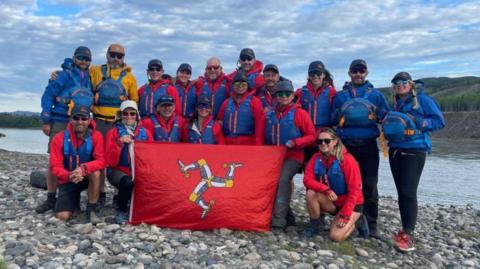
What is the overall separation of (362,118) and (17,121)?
14884 centimetres

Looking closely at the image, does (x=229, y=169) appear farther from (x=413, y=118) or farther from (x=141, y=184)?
(x=413, y=118)

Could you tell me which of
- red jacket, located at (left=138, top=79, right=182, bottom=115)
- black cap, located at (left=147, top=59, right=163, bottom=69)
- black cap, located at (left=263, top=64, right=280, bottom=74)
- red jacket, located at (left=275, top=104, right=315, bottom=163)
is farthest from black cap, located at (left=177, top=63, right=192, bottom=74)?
red jacket, located at (left=275, top=104, right=315, bottom=163)

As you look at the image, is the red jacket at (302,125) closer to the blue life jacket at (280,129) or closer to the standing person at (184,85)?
the blue life jacket at (280,129)

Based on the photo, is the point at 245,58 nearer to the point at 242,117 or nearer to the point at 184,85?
the point at 184,85

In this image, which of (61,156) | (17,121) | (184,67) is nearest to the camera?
(61,156)

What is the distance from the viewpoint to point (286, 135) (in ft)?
29.3

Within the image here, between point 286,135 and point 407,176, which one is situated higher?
point 286,135

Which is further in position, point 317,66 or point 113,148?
point 317,66

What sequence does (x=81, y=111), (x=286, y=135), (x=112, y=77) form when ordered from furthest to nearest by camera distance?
(x=112, y=77) < (x=286, y=135) < (x=81, y=111)

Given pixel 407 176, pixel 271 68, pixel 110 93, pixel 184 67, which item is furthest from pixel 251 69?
pixel 407 176

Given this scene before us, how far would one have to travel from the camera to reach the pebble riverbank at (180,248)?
6652 millimetres

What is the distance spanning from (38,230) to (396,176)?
6335 mm

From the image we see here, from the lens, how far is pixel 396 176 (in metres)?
8.67

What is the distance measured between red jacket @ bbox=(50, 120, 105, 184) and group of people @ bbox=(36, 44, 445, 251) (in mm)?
18
